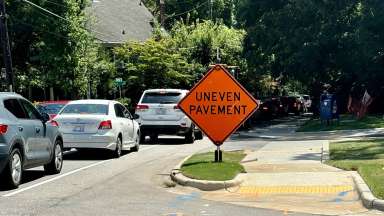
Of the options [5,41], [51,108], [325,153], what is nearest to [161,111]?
[51,108]

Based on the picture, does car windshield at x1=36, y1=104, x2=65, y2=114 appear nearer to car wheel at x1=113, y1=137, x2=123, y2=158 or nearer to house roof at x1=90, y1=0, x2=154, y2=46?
car wheel at x1=113, y1=137, x2=123, y2=158

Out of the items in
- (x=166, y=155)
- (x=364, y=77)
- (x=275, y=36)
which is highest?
(x=275, y=36)

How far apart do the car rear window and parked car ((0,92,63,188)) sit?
945 cm

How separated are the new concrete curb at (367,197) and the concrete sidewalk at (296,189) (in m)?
0.10

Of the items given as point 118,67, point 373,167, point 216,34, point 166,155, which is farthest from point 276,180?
point 216,34

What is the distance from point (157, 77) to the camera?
137 feet

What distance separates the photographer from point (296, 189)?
38.7 feet

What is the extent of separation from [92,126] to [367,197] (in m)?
9.41

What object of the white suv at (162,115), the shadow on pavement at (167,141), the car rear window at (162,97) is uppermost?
the car rear window at (162,97)

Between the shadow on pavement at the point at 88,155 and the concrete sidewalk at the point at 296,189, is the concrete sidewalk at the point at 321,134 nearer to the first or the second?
the shadow on pavement at the point at 88,155

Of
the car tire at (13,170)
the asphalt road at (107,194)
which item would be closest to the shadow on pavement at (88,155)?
the asphalt road at (107,194)

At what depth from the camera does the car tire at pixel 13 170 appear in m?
11.8

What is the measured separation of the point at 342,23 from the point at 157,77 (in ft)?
38.9

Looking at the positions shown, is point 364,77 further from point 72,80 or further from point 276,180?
point 276,180
